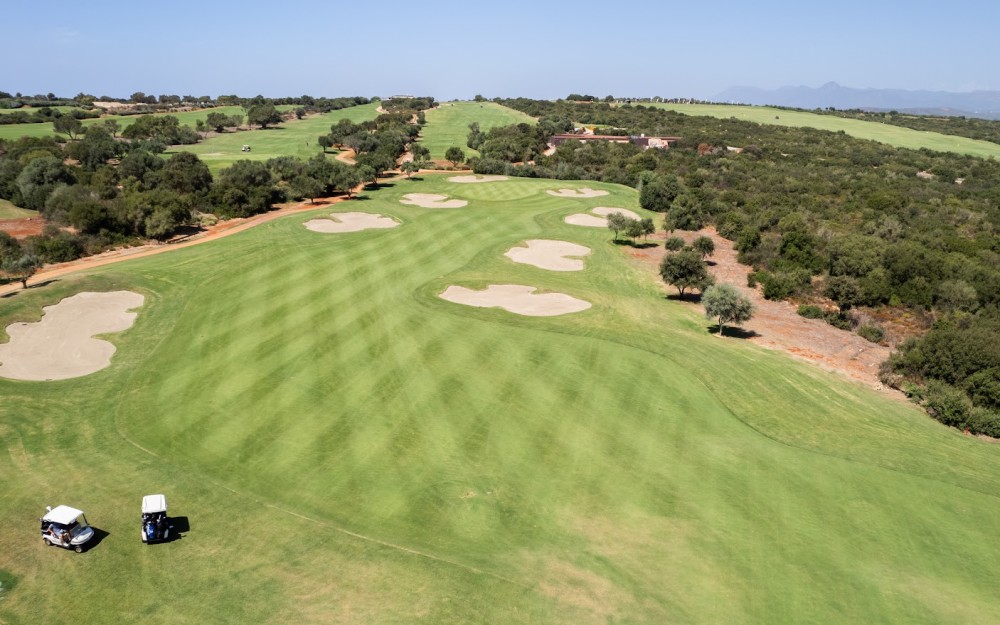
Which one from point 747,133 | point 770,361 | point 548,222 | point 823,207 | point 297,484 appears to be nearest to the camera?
point 297,484

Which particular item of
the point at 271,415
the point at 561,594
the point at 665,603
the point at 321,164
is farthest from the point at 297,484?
the point at 321,164

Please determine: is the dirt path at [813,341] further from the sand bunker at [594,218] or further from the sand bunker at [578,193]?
the sand bunker at [578,193]

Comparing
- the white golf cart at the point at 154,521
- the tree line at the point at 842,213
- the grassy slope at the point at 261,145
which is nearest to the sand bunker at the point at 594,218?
the tree line at the point at 842,213

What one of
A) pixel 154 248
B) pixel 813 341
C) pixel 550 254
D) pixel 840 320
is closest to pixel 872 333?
pixel 840 320

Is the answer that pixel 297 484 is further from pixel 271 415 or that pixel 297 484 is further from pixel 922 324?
pixel 922 324

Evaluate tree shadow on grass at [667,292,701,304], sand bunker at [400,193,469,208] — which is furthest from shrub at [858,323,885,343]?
sand bunker at [400,193,469,208]

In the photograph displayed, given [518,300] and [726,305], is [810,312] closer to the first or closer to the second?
[726,305]
